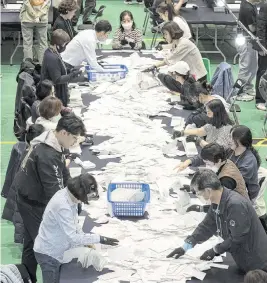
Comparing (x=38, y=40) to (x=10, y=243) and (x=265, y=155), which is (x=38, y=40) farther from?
(x=10, y=243)

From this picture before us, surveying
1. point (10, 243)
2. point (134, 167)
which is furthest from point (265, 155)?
point (10, 243)

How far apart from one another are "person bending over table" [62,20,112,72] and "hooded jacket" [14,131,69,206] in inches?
141

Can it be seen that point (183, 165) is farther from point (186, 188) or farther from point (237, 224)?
point (237, 224)

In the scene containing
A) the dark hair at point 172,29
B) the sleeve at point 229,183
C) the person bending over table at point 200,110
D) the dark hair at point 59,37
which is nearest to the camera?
the sleeve at point 229,183

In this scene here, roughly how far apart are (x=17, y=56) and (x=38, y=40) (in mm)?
1213

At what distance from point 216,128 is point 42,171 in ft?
7.37

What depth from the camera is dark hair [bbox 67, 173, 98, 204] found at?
16.8ft

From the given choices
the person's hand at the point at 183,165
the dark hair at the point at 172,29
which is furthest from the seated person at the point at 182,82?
the person's hand at the point at 183,165

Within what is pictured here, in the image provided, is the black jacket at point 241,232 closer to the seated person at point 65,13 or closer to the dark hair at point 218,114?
the dark hair at point 218,114

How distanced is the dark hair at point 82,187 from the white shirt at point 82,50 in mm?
4306

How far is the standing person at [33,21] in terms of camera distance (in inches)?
467

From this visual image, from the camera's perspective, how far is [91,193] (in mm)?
5184

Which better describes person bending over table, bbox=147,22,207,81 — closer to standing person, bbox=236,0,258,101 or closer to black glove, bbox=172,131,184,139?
standing person, bbox=236,0,258,101

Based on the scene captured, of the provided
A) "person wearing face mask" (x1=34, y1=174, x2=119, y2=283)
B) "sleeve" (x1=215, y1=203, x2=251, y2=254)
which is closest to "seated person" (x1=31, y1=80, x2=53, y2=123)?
"person wearing face mask" (x1=34, y1=174, x2=119, y2=283)
